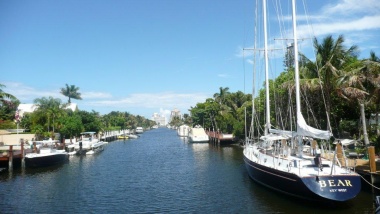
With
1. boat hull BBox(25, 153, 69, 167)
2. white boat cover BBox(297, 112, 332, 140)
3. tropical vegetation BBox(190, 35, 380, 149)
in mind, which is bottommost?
boat hull BBox(25, 153, 69, 167)

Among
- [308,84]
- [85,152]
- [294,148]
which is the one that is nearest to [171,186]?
[294,148]

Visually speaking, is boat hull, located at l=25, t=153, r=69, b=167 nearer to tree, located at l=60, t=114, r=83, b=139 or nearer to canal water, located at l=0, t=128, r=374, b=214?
canal water, located at l=0, t=128, r=374, b=214

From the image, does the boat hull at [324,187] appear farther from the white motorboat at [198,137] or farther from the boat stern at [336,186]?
the white motorboat at [198,137]

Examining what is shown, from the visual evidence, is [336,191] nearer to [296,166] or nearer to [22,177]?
[296,166]

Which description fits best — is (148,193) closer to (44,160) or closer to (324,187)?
(324,187)

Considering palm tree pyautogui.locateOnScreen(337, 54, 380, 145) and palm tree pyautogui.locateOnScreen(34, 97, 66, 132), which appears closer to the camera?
palm tree pyautogui.locateOnScreen(337, 54, 380, 145)

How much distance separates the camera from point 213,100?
115 meters

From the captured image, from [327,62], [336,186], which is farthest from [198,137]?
[336,186]

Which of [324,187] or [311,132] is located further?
[311,132]

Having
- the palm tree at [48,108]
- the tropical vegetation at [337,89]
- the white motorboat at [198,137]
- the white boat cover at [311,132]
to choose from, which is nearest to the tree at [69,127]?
the palm tree at [48,108]

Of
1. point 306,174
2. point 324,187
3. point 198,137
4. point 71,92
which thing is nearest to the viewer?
point 324,187

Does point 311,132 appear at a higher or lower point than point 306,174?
higher

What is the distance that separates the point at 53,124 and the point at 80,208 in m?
51.1

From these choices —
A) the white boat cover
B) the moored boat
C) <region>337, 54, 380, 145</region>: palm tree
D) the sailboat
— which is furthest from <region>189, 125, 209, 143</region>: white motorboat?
the white boat cover
